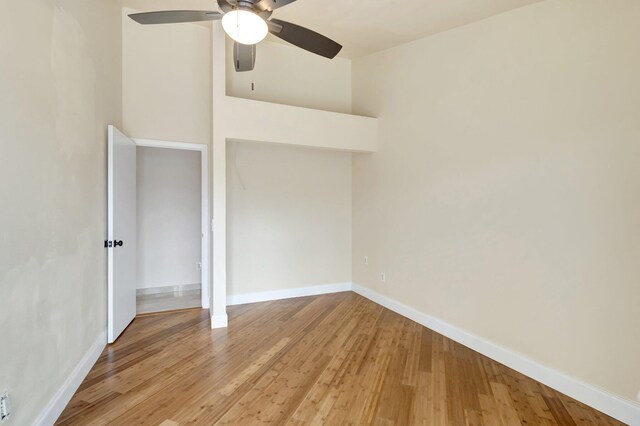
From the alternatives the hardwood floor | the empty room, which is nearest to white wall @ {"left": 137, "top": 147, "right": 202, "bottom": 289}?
the empty room

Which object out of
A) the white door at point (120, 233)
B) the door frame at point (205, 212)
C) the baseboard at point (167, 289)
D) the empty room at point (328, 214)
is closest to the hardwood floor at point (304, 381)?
the empty room at point (328, 214)

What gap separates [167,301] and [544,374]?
4301mm

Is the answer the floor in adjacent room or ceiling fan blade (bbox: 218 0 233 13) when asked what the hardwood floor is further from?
ceiling fan blade (bbox: 218 0 233 13)

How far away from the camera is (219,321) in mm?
3535

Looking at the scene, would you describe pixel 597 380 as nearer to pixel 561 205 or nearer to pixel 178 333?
pixel 561 205

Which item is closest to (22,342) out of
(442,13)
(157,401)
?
(157,401)

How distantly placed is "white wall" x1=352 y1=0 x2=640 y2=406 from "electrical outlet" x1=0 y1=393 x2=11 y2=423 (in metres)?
3.30

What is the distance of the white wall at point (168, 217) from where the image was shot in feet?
15.7

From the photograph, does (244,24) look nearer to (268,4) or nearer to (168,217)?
(268,4)

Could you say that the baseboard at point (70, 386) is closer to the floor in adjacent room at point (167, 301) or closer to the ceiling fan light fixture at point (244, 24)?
the floor in adjacent room at point (167, 301)

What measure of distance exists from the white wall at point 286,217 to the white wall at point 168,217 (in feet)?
3.68

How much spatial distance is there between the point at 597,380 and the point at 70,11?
4.44m

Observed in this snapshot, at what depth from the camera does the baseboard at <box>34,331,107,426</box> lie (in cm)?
193

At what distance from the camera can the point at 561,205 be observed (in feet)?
7.87
